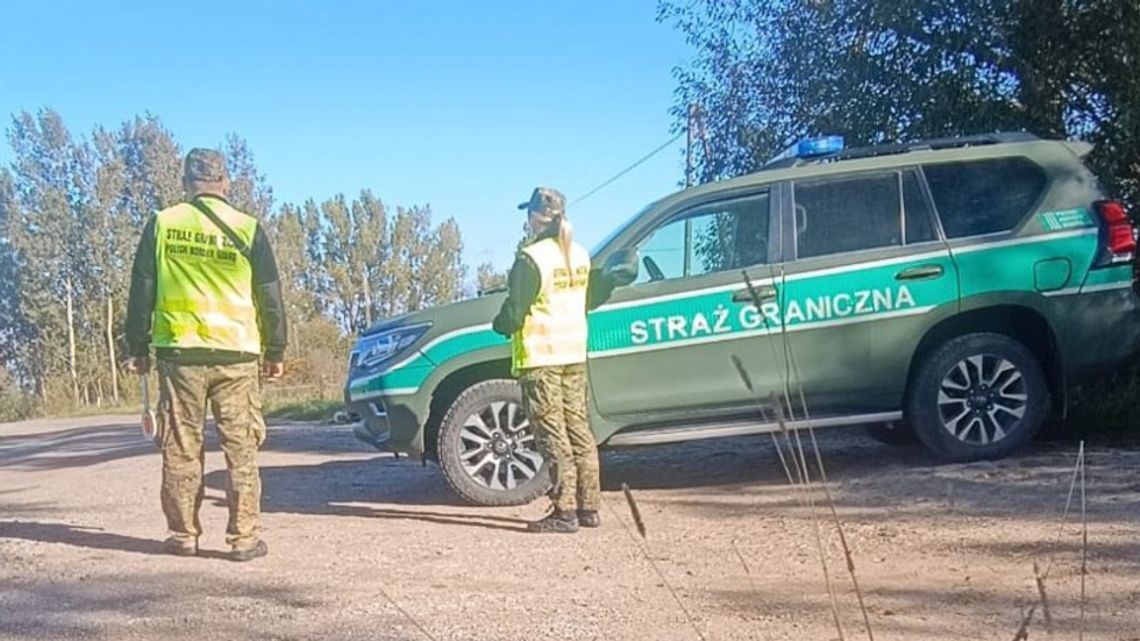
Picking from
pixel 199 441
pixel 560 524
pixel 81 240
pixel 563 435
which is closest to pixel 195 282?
pixel 199 441

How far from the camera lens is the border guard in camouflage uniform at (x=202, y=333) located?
5230 mm

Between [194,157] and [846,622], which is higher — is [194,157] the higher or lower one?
the higher one

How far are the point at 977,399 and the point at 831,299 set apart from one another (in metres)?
1.14

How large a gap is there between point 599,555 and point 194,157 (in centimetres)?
287

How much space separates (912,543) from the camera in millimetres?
4977

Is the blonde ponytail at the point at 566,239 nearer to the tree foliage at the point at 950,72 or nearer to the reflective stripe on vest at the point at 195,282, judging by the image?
the reflective stripe on vest at the point at 195,282

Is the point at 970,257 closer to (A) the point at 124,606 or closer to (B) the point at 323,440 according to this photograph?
(A) the point at 124,606

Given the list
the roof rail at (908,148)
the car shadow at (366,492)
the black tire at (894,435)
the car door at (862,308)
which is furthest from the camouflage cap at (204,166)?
the black tire at (894,435)

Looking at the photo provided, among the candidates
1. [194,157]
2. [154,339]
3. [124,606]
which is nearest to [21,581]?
[124,606]

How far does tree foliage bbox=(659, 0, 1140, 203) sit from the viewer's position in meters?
8.55

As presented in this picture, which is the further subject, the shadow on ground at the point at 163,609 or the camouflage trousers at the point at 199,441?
the camouflage trousers at the point at 199,441

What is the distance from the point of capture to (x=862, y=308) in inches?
262

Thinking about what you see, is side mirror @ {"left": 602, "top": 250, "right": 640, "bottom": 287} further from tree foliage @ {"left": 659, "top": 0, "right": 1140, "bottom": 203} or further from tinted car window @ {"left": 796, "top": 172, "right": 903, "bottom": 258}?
tree foliage @ {"left": 659, "top": 0, "right": 1140, "bottom": 203}

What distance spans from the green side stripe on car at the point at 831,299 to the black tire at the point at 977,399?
38 cm
